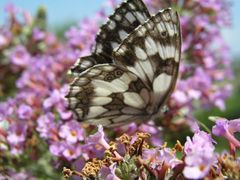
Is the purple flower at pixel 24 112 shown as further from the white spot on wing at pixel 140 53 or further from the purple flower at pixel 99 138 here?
the purple flower at pixel 99 138

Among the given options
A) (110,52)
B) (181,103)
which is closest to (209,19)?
(181,103)

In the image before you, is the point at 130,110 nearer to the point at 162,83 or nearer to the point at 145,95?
the point at 145,95

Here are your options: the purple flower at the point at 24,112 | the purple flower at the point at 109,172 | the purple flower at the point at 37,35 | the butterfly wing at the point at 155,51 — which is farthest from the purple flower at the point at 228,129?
the purple flower at the point at 37,35

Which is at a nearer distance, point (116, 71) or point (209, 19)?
point (116, 71)

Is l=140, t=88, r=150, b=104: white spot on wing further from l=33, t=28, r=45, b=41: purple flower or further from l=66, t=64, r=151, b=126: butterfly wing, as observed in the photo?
l=33, t=28, r=45, b=41: purple flower

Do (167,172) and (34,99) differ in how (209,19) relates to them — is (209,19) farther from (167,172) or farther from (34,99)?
(167,172)

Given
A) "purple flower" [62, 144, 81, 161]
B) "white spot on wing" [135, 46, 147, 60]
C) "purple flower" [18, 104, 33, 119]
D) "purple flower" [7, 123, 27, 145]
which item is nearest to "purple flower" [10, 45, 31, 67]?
"purple flower" [18, 104, 33, 119]

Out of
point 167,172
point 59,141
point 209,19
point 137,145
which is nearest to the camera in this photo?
point 167,172
